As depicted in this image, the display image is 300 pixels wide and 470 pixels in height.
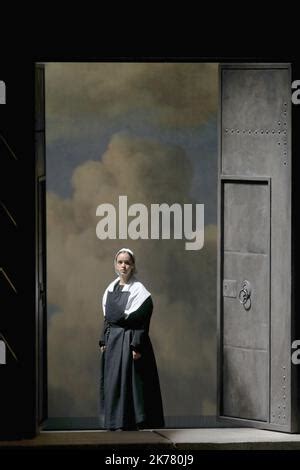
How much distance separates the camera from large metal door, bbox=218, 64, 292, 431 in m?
16.6

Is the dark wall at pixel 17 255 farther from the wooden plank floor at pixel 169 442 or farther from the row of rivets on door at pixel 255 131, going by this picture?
the row of rivets on door at pixel 255 131

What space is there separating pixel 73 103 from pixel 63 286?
1659 millimetres

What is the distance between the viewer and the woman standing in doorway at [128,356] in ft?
56.7

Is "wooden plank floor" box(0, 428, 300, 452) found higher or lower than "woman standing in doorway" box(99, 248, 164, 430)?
lower

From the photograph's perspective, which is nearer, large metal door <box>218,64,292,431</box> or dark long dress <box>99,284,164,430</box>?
large metal door <box>218,64,292,431</box>

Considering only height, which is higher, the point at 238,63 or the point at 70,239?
the point at 238,63

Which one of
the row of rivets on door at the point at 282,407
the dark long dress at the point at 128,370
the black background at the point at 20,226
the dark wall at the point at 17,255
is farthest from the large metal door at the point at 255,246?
the dark wall at the point at 17,255

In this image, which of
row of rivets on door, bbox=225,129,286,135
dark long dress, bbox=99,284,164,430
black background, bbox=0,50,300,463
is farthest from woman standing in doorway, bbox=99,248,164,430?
row of rivets on door, bbox=225,129,286,135

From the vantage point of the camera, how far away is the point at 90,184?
18.9m

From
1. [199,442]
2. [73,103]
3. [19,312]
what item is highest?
[73,103]

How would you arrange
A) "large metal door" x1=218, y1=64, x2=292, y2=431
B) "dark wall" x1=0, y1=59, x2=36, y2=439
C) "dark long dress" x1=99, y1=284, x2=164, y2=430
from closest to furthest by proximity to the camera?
1. "dark wall" x1=0, y1=59, x2=36, y2=439
2. "large metal door" x1=218, y1=64, x2=292, y2=431
3. "dark long dress" x1=99, y1=284, x2=164, y2=430

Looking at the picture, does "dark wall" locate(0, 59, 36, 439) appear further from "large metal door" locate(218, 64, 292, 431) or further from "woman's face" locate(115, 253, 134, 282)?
"large metal door" locate(218, 64, 292, 431)
